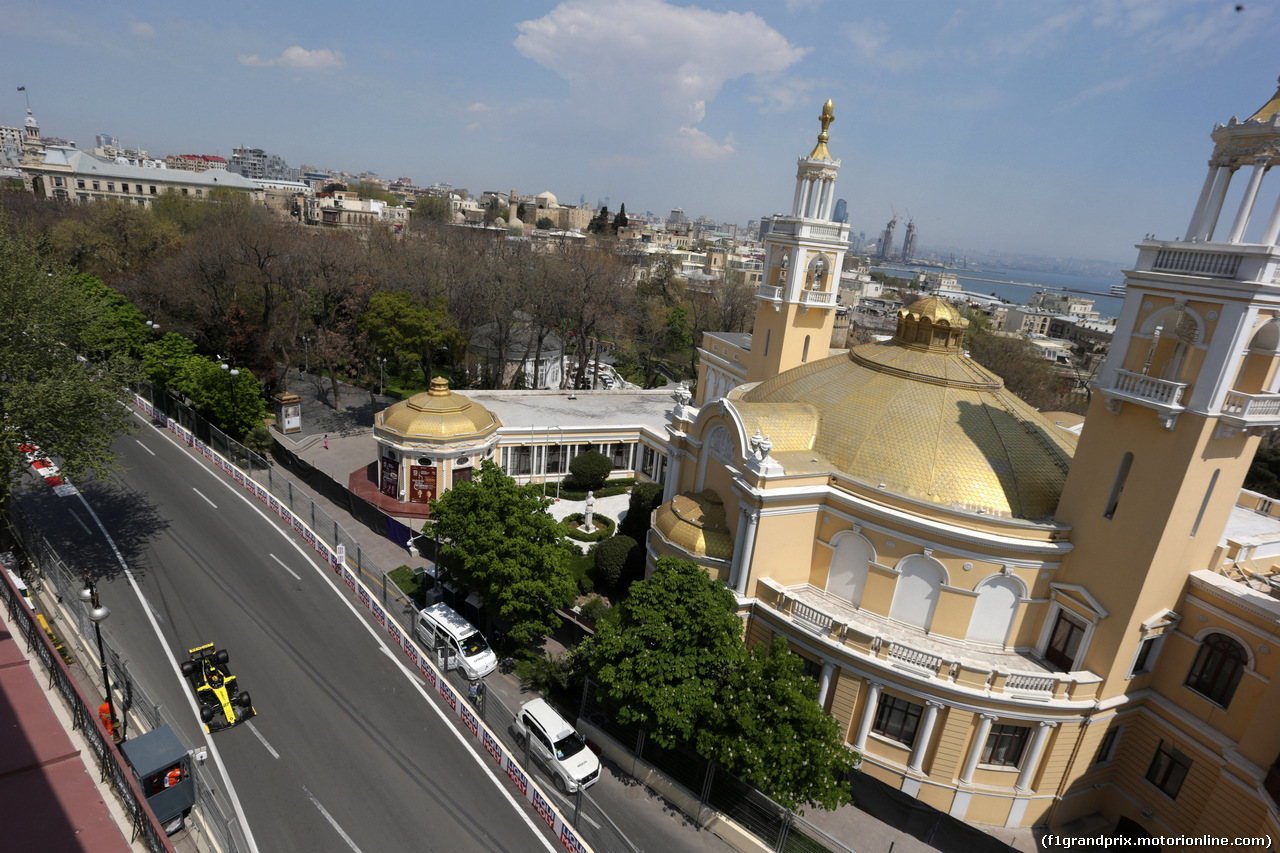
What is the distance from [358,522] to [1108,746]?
33.9 metres

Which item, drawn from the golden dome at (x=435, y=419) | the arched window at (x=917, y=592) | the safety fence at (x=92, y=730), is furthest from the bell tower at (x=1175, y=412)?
the golden dome at (x=435, y=419)

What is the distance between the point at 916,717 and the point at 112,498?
3881cm

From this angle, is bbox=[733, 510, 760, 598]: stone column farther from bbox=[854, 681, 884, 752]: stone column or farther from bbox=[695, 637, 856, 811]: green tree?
bbox=[854, 681, 884, 752]: stone column

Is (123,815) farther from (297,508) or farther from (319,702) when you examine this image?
(297,508)

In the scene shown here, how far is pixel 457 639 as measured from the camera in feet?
82.0

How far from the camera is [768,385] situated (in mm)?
31609

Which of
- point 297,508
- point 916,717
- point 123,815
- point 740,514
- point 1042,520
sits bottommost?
point 297,508

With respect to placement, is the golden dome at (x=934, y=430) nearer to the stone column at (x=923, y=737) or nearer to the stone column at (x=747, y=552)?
the stone column at (x=747, y=552)

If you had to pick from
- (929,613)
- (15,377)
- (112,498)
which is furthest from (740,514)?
(112,498)

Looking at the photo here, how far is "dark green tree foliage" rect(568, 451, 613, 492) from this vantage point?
133 ft

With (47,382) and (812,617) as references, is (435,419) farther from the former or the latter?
(812,617)

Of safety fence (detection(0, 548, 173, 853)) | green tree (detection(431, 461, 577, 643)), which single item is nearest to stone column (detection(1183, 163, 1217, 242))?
green tree (detection(431, 461, 577, 643))

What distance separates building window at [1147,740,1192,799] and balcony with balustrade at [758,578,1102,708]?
3.32m

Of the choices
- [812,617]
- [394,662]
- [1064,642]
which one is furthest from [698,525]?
[1064,642]
